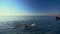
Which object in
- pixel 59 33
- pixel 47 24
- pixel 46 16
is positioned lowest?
pixel 59 33

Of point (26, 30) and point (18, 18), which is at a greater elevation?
point (18, 18)

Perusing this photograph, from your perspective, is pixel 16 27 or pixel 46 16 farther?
pixel 16 27

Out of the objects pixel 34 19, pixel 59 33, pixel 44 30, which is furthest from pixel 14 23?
pixel 59 33

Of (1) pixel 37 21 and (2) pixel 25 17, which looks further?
(1) pixel 37 21

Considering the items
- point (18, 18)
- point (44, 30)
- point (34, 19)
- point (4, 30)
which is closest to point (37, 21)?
point (34, 19)

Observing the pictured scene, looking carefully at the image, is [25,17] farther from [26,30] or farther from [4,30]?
[4,30]

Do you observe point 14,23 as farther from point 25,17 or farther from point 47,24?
point 47,24
